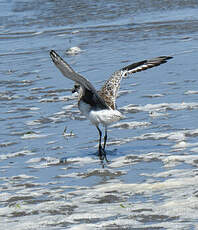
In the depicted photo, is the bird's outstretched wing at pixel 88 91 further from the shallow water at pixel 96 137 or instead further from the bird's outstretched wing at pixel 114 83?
the shallow water at pixel 96 137

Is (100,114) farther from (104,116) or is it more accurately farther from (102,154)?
(102,154)

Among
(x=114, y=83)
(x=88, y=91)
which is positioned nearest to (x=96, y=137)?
(x=114, y=83)

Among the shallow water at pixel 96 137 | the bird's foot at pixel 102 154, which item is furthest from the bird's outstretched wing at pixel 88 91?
the shallow water at pixel 96 137

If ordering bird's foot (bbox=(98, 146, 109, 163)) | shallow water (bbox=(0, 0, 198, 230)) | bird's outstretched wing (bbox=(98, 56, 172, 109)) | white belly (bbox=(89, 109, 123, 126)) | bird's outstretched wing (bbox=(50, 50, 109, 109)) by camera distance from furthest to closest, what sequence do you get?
bird's outstretched wing (bbox=(98, 56, 172, 109)) < white belly (bbox=(89, 109, 123, 126)) < bird's foot (bbox=(98, 146, 109, 163)) < bird's outstretched wing (bbox=(50, 50, 109, 109)) < shallow water (bbox=(0, 0, 198, 230))

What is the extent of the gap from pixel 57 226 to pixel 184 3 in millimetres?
17036

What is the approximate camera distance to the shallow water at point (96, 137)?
6.62 m

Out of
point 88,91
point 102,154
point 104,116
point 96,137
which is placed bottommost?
point 96,137

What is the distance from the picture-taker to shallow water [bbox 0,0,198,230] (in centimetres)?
662

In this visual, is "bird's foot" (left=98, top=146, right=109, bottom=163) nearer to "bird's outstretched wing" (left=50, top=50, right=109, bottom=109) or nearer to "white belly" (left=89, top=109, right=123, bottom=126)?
"white belly" (left=89, top=109, right=123, bottom=126)

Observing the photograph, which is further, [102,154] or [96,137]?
[96,137]

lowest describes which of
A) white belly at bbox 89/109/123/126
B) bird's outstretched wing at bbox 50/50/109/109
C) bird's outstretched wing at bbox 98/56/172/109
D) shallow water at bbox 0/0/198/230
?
shallow water at bbox 0/0/198/230

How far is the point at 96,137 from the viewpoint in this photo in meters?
9.82

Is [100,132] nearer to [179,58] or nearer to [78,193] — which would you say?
[78,193]

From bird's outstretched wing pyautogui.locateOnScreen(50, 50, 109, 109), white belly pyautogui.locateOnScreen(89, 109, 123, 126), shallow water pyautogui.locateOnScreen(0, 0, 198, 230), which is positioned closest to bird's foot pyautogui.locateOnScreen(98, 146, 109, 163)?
shallow water pyautogui.locateOnScreen(0, 0, 198, 230)
